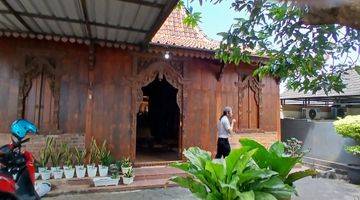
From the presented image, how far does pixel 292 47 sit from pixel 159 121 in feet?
33.6

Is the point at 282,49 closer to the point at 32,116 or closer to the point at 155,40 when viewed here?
the point at 155,40

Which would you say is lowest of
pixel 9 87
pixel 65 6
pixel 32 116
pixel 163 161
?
pixel 163 161

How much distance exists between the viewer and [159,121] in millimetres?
13609

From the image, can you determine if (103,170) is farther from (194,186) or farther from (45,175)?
(194,186)

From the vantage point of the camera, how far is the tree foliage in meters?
3.65

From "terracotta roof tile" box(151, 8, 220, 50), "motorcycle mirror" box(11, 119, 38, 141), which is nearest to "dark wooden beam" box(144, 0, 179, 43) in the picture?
"terracotta roof tile" box(151, 8, 220, 50)

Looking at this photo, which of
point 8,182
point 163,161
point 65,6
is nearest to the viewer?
point 8,182

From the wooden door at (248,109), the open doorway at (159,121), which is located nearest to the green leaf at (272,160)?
the wooden door at (248,109)

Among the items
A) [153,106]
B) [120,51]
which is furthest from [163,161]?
[153,106]

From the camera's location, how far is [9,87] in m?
6.71

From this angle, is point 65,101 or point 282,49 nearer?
point 282,49

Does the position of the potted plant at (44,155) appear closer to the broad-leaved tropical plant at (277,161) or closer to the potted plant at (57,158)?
the potted plant at (57,158)

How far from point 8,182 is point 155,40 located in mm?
4806

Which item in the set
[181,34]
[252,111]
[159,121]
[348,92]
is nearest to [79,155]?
[181,34]
